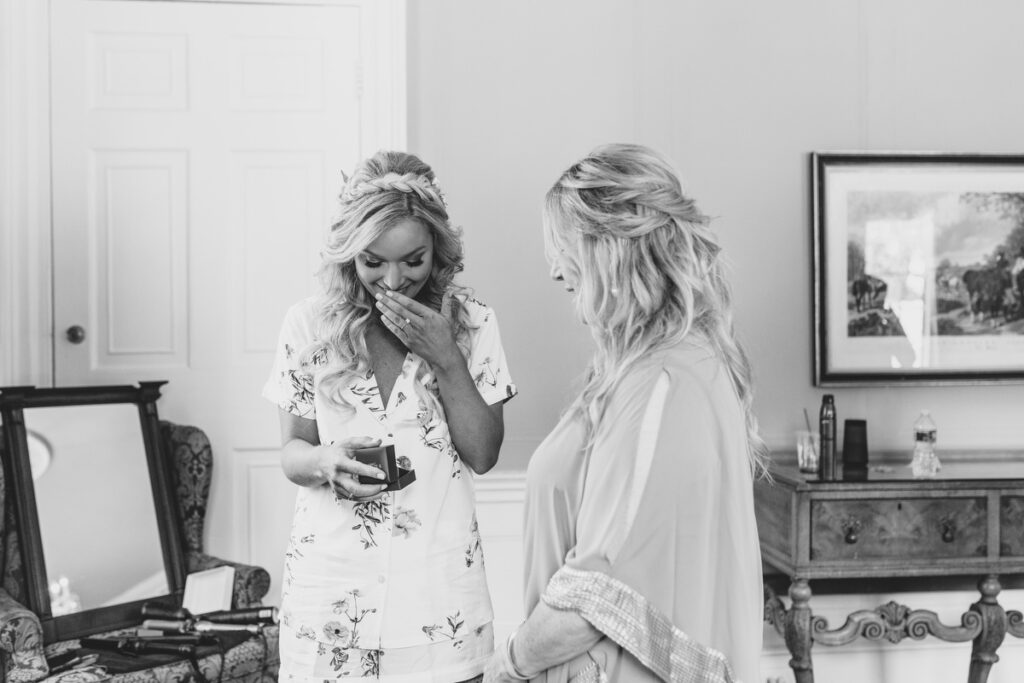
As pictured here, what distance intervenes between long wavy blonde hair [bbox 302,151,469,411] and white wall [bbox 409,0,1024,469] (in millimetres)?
1595

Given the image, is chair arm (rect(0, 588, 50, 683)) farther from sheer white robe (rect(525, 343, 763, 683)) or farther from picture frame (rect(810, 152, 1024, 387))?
picture frame (rect(810, 152, 1024, 387))

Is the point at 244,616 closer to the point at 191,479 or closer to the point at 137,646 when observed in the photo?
the point at 137,646

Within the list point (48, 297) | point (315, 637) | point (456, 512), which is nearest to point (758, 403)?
point (456, 512)

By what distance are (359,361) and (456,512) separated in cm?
36

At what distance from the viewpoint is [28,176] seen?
368cm

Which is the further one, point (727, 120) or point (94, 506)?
point (727, 120)

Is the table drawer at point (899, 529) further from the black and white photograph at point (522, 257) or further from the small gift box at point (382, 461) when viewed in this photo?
the small gift box at point (382, 461)

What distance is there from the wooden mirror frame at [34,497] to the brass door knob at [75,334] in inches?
16.5

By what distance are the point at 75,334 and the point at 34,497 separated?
795 mm

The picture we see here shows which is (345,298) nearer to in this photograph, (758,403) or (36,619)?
(36,619)

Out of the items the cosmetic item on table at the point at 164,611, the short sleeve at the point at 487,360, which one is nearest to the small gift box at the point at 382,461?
the short sleeve at the point at 487,360

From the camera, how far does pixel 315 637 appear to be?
199 centimetres

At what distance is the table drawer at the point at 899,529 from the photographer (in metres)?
A: 3.25

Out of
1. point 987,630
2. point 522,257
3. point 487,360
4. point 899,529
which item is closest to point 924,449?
point 899,529
